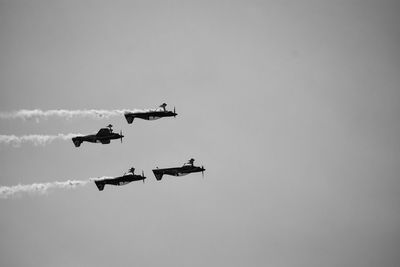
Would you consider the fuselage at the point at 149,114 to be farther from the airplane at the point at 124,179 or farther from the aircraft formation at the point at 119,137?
the airplane at the point at 124,179

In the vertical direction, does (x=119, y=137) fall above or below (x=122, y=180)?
above

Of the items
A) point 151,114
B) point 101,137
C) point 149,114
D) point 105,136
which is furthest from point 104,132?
point 151,114

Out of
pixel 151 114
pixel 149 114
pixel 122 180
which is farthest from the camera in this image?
pixel 149 114

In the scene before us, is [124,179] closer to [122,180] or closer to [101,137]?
[122,180]

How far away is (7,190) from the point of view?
163125mm

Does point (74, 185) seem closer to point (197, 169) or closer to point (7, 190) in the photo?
point (7, 190)

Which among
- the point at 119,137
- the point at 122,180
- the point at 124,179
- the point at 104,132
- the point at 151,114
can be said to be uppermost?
the point at 151,114

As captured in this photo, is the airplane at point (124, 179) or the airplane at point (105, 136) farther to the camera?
the airplane at point (124, 179)

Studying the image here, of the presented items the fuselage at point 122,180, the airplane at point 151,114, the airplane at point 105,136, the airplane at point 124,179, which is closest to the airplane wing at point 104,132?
the airplane at point 105,136

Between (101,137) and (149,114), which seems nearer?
(101,137)

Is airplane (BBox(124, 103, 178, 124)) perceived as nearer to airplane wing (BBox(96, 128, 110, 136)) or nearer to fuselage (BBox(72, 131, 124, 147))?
fuselage (BBox(72, 131, 124, 147))

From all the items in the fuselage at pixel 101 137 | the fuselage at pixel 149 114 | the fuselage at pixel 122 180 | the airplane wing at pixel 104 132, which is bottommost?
the fuselage at pixel 122 180

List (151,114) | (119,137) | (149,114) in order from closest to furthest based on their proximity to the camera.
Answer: (119,137)
(151,114)
(149,114)

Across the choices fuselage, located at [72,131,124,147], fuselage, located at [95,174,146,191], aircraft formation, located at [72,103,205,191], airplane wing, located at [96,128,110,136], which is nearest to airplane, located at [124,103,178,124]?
aircraft formation, located at [72,103,205,191]
